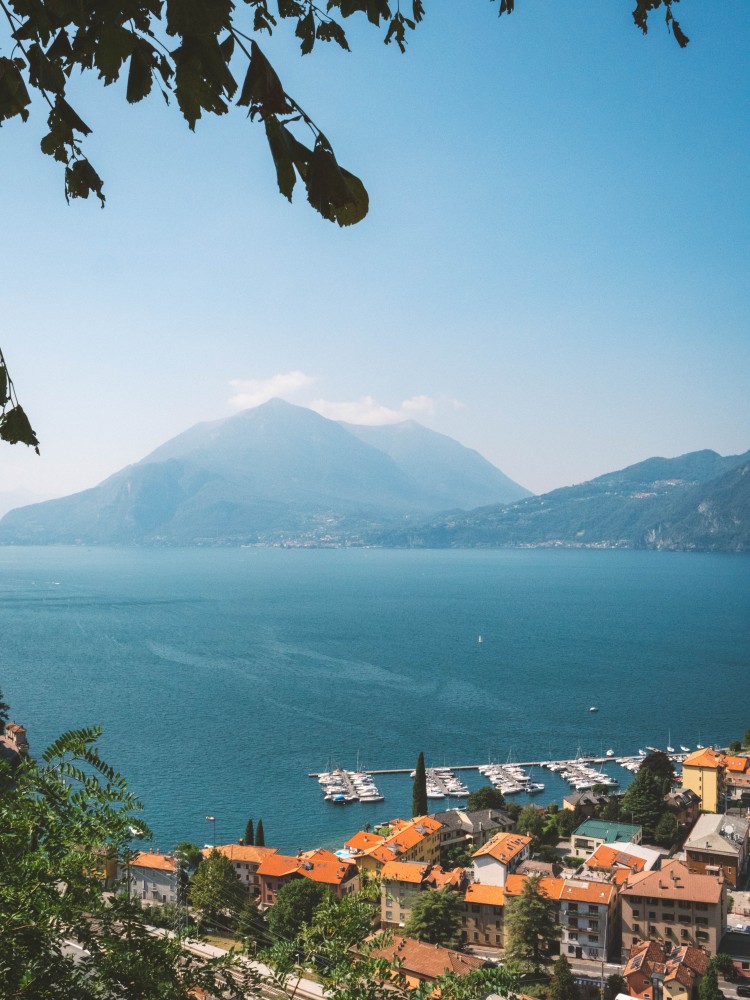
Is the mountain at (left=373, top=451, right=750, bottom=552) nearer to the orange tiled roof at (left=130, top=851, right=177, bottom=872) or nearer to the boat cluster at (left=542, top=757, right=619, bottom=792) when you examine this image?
the boat cluster at (left=542, top=757, right=619, bottom=792)

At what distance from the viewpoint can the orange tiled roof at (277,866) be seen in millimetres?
19562

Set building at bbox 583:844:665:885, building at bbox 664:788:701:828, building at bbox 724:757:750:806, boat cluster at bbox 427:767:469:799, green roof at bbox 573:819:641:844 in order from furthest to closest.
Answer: boat cluster at bbox 427:767:469:799 → building at bbox 724:757:750:806 → building at bbox 664:788:701:828 → green roof at bbox 573:819:641:844 → building at bbox 583:844:665:885

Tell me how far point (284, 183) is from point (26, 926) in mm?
2150

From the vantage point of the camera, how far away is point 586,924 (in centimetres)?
1662

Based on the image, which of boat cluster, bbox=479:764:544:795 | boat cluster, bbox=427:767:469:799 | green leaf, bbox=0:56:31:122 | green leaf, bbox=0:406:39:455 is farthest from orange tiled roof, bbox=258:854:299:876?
green leaf, bbox=0:56:31:122

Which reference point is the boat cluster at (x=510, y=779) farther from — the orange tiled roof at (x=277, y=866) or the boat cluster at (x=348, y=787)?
the orange tiled roof at (x=277, y=866)

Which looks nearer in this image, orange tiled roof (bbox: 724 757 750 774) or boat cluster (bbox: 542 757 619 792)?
orange tiled roof (bbox: 724 757 750 774)

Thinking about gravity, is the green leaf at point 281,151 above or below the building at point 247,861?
above

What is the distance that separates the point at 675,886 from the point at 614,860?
3.03 m

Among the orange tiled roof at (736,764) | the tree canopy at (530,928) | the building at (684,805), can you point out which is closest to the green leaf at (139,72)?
the tree canopy at (530,928)

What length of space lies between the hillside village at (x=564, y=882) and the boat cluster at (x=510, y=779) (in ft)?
11.7

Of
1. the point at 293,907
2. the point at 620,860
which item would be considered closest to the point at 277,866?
the point at 293,907

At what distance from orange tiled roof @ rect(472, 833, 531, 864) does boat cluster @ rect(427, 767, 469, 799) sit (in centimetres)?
709

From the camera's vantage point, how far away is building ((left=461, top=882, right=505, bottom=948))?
1750cm
